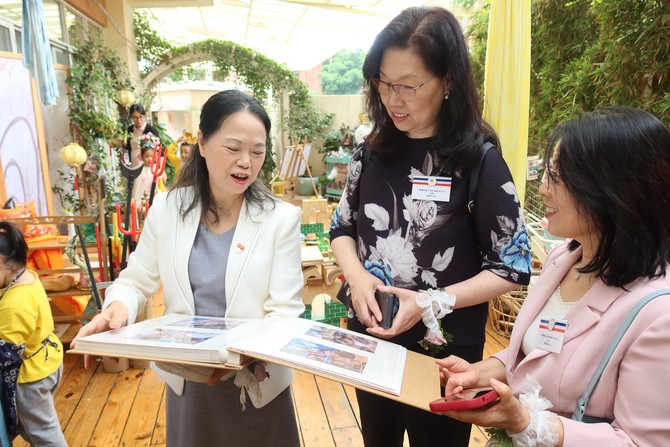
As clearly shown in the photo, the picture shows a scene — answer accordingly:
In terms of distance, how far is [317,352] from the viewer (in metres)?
0.83

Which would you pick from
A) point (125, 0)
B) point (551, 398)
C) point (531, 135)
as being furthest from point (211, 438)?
point (125, 0)

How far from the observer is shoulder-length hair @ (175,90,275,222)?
46.5 inches

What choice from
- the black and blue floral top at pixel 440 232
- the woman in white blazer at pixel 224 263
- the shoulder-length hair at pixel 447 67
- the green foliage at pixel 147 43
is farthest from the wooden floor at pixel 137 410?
the green foliage at pixel 147 43

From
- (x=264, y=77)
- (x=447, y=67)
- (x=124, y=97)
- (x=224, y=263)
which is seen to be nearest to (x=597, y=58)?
(x=447, y=67)

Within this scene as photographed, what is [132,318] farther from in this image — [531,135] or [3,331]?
[531,135]

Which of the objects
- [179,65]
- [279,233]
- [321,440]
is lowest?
[321,440]

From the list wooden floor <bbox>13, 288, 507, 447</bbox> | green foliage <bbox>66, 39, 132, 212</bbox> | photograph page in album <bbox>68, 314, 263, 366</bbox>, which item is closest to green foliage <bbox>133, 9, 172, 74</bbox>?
green foliage <bbox>66, 39, 132, 212</bbox>

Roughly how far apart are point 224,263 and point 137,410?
1.84 meters

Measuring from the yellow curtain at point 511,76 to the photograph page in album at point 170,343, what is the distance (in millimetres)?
1853

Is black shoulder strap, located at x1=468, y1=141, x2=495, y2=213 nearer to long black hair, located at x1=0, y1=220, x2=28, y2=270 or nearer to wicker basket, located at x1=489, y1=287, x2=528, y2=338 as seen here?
long black hair, located at x1=0, y1=220, x2=28, y2=270

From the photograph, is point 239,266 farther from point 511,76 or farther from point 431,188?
point 511,76

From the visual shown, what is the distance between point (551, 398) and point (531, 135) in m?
3.27

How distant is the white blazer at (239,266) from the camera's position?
3.80 ft

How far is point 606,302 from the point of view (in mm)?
795
